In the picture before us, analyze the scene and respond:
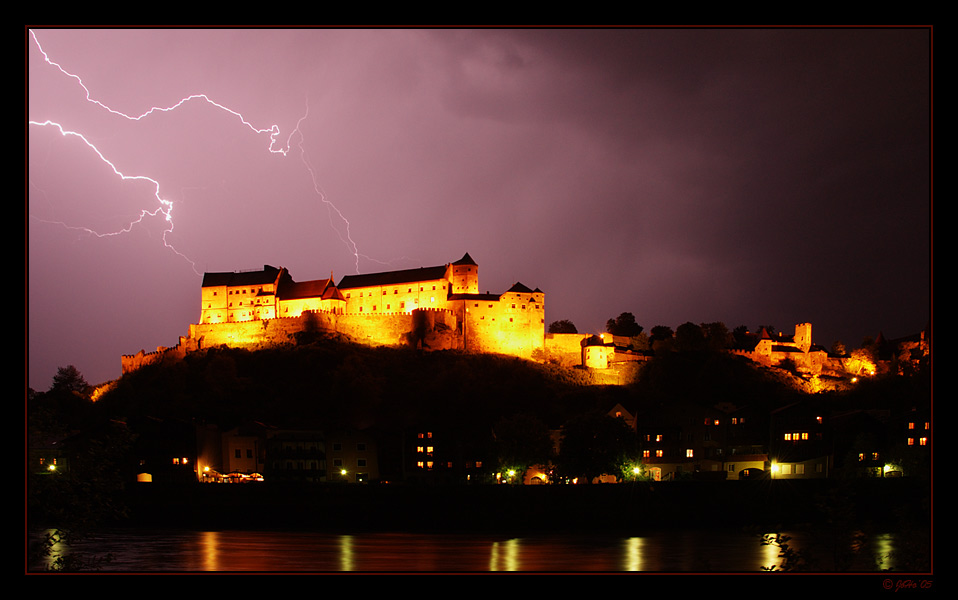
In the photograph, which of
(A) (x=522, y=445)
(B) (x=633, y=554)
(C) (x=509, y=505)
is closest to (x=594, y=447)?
(A) (x=522, y=445)

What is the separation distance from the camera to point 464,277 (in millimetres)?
89188

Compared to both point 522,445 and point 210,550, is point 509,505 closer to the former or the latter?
point 522,445

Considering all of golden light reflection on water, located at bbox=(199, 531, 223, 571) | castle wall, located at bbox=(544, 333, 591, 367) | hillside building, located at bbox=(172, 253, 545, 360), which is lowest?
golden light reflection on water, located at bbox=(199, 531, 223, 571)

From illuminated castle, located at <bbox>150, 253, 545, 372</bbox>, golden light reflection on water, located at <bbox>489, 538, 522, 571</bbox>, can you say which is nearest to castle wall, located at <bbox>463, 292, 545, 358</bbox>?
illuminated castle, located at <bbox>150, 253, 545, 372</bbox>

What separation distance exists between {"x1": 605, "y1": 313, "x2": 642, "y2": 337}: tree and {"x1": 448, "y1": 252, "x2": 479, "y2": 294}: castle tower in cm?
2509

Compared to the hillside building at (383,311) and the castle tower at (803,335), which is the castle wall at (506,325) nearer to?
the hillside building at (383,311)

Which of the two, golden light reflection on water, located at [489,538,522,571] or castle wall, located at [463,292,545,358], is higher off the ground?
castle wall, located at [463,292,545,358]

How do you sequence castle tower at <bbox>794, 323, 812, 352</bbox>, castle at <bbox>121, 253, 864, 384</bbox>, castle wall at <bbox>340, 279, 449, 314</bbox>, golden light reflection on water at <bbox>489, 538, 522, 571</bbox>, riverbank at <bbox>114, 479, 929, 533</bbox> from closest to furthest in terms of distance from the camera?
golden light reflection on water at <bbox>489, 538, 522, 571</bbox> < riverbank at <bbox>114, 479, 929, 533</bbox> < castle at <bbox>121, 253, 864, 384</bbox> < castle wall at <bbox>340, 279, 449, 314</bbox> < castle tower at <bbox>794, 323, 812, 352</bbox>

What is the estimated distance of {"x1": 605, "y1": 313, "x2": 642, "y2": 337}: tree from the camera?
10644 cm

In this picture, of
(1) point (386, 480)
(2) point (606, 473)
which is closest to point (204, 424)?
(1) point (386, 480)

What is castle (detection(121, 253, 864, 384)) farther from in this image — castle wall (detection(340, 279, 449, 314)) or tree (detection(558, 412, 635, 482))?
tree (detection(558, 412, 635, 482))

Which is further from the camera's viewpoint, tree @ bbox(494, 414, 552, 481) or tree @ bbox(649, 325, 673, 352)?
tree @ bbox(649, 325, 673, 352)

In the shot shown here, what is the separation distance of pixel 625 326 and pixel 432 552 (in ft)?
245
